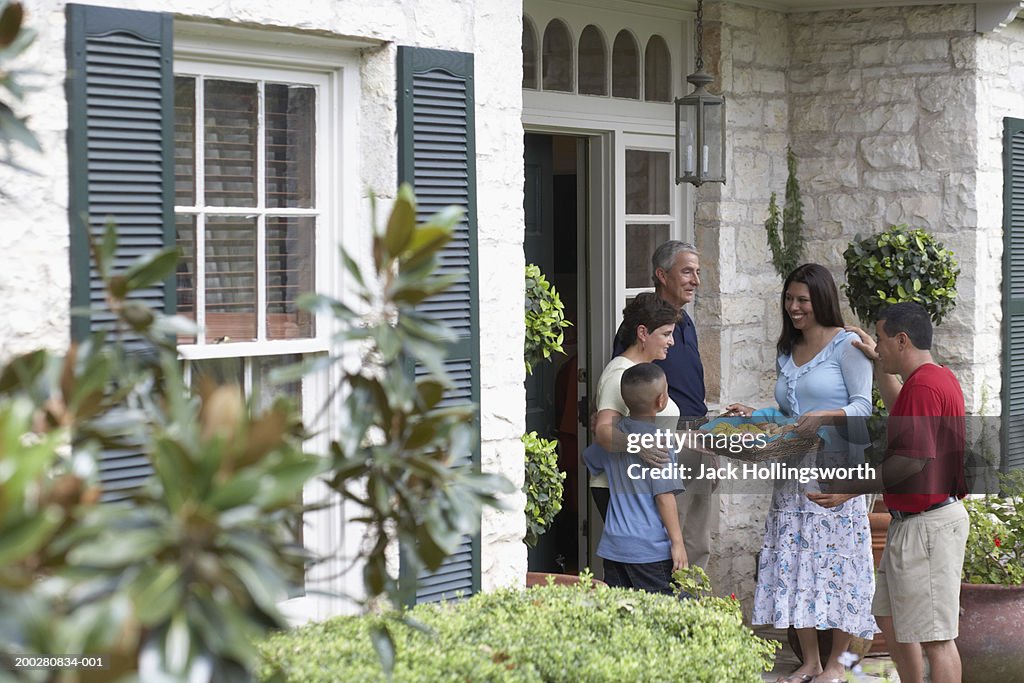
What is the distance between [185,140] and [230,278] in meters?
0.44

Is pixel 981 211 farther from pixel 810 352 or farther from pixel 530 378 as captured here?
pixel 530 378

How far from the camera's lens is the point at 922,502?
515 cm

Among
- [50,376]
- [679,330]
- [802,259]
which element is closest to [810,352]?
[679,330]

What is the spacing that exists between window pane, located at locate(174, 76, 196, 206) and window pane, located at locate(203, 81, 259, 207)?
0.17ft

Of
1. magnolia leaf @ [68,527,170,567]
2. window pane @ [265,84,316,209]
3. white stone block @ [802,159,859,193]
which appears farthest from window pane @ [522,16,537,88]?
magnolia leaf @ [68,527,170,567]

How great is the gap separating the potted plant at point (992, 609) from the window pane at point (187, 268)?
12.4 ft

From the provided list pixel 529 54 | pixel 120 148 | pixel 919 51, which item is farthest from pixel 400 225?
pixel 919 51

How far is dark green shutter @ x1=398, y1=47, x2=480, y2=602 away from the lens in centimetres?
426

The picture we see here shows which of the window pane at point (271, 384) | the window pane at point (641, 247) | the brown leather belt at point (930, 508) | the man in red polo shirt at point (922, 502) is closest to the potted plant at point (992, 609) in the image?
the man in red polo shirt at point (922, 502)

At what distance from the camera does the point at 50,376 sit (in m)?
2.10

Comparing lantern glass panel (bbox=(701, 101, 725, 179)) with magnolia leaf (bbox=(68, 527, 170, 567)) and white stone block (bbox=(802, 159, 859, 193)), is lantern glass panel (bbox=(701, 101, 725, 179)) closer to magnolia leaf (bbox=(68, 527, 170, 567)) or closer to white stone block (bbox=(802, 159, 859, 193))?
white stone block (bbox=(802, 159, 859, 193))

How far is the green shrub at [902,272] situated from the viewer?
6523mm

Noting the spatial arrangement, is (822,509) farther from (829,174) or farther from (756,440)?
(829,174)

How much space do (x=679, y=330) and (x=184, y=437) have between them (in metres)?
4.55
